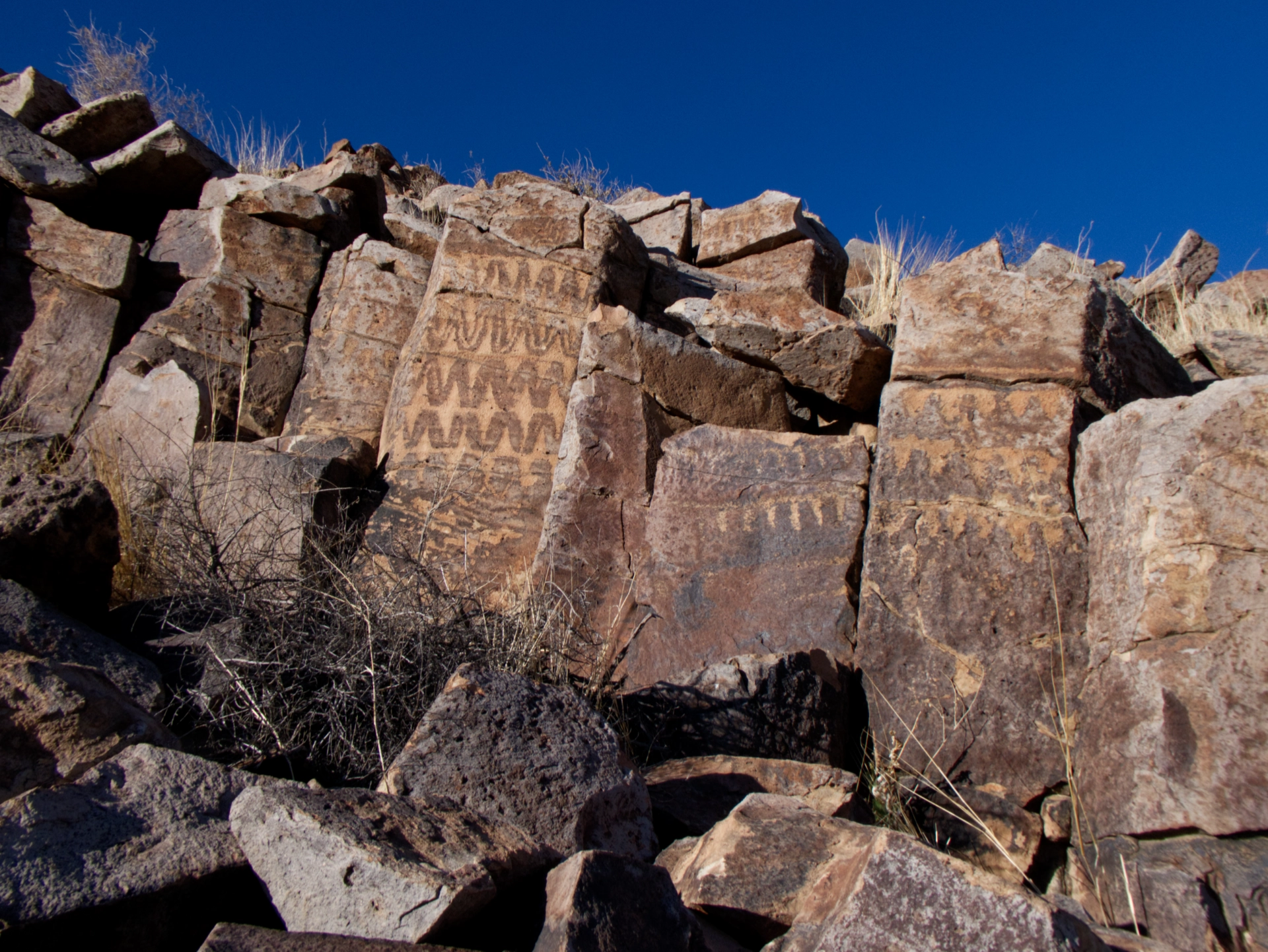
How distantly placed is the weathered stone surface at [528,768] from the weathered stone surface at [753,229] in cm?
463

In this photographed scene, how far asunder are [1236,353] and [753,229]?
115 inches

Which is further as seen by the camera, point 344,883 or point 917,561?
point 917,561

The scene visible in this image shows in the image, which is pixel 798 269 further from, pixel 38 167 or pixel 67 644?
pixel 67 644

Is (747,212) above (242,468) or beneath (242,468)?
above

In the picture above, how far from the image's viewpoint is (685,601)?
3320 millimetres

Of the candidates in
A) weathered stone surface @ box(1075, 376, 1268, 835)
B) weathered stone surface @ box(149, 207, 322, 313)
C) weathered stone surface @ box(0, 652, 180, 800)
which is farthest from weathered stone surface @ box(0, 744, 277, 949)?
weathered stone surface @ box(149, 207, 322, 313)

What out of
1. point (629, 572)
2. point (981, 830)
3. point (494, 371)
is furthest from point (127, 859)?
point (494, 371)

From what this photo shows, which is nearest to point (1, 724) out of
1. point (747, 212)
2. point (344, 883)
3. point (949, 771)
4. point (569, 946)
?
point (344, 883)

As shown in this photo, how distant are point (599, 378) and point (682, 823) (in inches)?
80.3

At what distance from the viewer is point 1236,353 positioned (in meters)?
4.45

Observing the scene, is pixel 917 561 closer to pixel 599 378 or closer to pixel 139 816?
pixel 599 378

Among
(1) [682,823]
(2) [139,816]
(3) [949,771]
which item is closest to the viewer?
(2) [139,816]

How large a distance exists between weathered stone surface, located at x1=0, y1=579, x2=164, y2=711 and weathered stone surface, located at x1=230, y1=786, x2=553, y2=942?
0.75 meters

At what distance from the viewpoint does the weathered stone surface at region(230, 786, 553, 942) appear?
1.37 meters
